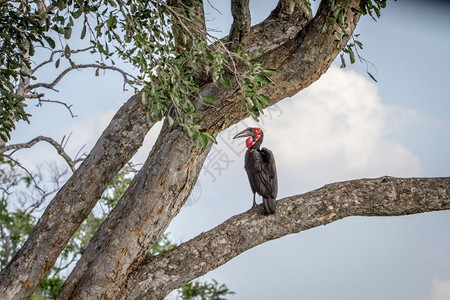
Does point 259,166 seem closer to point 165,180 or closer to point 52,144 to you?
point 165,180

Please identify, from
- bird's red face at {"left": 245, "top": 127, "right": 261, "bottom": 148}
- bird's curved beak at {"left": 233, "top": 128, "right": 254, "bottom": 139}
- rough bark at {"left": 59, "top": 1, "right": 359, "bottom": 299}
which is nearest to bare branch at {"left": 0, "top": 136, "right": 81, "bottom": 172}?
rough bark at {"left": 59, "top": 1, "right": 359, "bottom": 299}

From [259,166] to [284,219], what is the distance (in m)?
0.89

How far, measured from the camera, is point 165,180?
485 cm

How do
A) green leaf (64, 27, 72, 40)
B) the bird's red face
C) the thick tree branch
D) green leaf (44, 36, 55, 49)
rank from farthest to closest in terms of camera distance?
1. the bird's red face
2. the thick tree branch
3. green leaf (44, 36, 55, 49)
4. green leaf (64, 27, 72, 40)

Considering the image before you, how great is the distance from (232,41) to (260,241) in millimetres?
1691

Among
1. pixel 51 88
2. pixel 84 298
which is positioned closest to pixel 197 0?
pixel 84 298

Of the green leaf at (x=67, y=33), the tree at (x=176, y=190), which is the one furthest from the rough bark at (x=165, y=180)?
the green leaf at (x=67, y=33)

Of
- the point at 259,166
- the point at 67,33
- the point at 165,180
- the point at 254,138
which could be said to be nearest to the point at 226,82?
the point at 165,180

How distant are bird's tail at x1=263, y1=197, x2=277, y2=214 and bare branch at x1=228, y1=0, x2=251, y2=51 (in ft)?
4.30

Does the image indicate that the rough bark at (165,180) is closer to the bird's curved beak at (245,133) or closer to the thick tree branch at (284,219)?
the thick tree branch at (284,219)

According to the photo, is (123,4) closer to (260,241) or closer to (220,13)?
(220,13)

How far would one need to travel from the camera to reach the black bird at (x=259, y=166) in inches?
217

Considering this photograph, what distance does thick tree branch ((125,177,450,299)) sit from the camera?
4.96 metres

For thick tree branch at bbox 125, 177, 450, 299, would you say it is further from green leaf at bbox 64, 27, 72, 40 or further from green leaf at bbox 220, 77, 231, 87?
green leaf at bbox 64, 27, 72, 40
